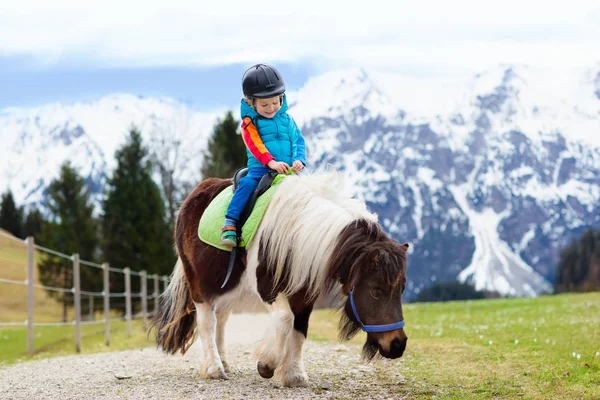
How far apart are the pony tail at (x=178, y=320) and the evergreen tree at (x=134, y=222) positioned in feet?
109

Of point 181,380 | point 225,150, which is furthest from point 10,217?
point 181,380

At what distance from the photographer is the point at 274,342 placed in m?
5.89

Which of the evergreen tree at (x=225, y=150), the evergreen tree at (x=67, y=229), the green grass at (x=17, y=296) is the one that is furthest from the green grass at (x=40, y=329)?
the evergreen tree at (x=225, y=150)

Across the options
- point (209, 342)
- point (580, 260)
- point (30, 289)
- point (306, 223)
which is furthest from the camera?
point (580, 260)

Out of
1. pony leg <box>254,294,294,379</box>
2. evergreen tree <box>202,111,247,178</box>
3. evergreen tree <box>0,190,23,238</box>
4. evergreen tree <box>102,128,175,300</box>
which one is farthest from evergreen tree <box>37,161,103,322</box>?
pony leg <box>254,294,294,379</box>

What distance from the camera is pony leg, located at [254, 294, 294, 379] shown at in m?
5.89

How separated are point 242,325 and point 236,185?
36.5 ft

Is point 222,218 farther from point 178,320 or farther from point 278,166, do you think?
point 178,320

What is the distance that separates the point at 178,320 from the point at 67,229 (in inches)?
1408

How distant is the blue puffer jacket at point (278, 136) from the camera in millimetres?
6680

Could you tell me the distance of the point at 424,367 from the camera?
8109 mm

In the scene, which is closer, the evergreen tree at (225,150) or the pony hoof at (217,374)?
the pony hoof at (217,374)

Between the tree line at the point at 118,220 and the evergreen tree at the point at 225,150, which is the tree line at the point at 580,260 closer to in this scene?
the evergreen tree at the point at 225,150

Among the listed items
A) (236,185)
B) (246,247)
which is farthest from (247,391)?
(236,185)
